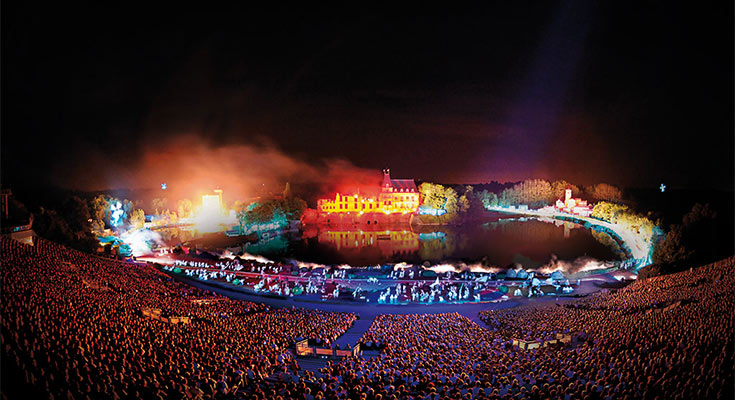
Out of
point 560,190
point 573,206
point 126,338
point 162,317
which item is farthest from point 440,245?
point 560,190

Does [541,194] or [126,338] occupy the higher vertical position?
[541,194]

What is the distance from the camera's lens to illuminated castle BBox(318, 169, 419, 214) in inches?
3383

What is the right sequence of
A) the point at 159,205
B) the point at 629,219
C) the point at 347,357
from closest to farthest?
the point at 347,357 < the point at 629,219 < the point at 159,205

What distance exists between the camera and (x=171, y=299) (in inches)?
716

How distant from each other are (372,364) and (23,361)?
7020mm

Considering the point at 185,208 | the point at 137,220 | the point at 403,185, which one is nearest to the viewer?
the point at 137,220

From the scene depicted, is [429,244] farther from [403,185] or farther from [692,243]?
[403,185]

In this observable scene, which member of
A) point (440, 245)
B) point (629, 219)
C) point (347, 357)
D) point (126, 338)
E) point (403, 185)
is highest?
point (403, 185)

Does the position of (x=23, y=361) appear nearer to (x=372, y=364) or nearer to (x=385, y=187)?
(x=372, y=364)

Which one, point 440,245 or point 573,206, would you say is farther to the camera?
point 573,206

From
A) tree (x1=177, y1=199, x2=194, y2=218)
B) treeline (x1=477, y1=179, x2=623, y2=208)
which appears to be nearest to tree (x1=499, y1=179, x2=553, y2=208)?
treeline (x1=477, y1=179, x2=623, y2=208)

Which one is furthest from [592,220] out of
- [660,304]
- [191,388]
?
[191,388]

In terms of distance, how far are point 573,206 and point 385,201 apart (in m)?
47.4

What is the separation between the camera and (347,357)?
11648 millimetres
